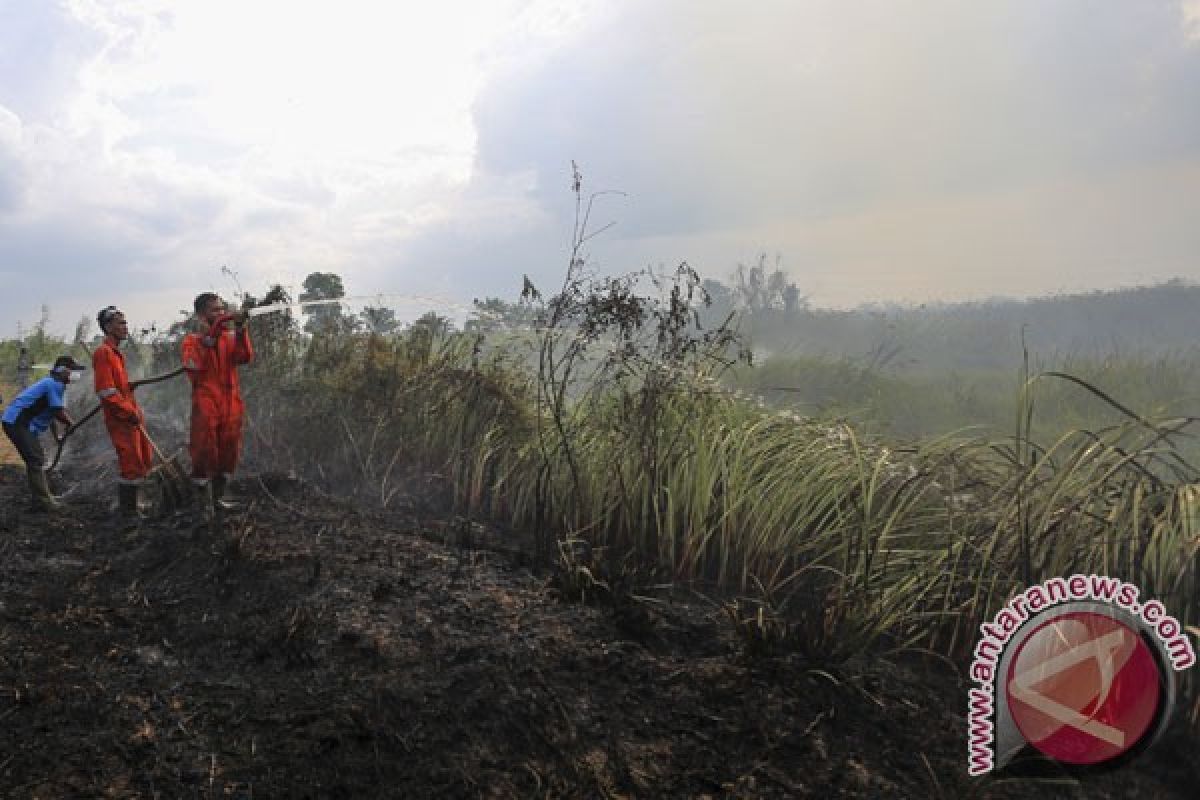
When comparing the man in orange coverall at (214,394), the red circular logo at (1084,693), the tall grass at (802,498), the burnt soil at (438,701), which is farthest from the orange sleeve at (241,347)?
the red circular logo at (1084,693)

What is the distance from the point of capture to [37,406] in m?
5.67

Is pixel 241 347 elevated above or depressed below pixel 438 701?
above

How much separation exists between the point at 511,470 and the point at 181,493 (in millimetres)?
2304

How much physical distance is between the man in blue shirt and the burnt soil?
2269mm

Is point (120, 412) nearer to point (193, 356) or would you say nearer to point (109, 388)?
point (109, 388)

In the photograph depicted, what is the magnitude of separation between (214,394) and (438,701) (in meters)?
3.49

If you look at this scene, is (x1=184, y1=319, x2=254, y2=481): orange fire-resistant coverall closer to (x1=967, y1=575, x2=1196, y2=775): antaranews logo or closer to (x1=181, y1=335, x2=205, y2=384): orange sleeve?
(x1=181, y1=335, x2=205, y2=384): orange sleeve

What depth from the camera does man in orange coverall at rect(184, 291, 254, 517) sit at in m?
5.09

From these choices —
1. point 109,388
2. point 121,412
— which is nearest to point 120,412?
point 121,412

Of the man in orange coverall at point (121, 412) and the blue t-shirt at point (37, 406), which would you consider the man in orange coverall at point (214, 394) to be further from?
the blue t-shirt at point (37, 406)

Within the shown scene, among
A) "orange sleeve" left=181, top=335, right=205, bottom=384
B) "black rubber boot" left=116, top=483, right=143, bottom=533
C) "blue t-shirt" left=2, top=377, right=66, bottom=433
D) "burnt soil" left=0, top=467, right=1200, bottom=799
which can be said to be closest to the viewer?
"burnt soil" left=0, top=467, right=1200, bottom=799

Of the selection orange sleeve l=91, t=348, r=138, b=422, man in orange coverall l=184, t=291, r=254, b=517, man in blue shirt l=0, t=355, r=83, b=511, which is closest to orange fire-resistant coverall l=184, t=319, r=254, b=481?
man in orange coverall l=184, t=291, r=254, b=517

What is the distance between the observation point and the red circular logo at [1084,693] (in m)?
2.35

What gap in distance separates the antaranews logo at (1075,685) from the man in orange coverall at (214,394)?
453cm
